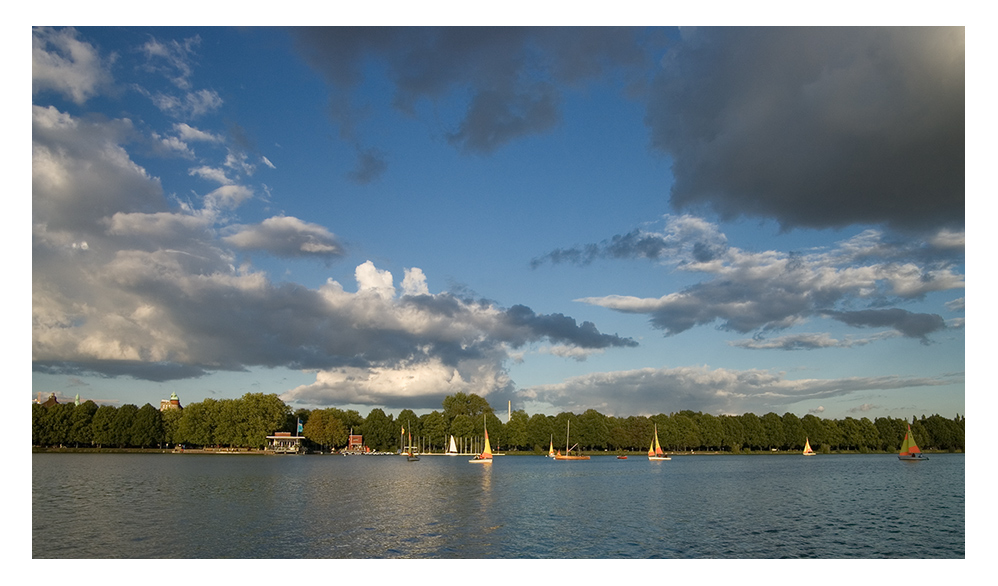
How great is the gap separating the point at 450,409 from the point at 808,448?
103 metres

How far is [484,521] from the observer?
43.7m

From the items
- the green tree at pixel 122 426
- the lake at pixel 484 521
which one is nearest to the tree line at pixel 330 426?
the green tree at pixel 122 426

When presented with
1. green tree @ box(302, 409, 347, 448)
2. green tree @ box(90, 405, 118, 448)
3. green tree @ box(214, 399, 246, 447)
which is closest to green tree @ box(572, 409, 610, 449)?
green tree @ box(302, 409, 347, 448)

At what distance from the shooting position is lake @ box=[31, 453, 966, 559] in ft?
109

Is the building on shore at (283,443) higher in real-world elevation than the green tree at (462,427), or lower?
lower

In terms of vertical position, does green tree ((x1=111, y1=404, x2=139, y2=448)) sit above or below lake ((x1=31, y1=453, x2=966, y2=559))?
below

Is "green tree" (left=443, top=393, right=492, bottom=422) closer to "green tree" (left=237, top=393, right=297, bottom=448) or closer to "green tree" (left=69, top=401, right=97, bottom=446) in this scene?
"green tree" (left=237, top=393, right=297, bottom=448)

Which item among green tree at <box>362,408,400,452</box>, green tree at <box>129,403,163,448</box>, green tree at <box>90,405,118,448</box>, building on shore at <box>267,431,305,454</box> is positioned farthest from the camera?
green tree at <box>362,408,400,452</box>

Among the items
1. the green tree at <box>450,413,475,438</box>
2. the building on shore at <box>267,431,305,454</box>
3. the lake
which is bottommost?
the building on shore at <box>267,431,305,454</box>

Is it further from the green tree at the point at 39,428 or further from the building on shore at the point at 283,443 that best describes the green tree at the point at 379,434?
the green tree at the point at 39,428

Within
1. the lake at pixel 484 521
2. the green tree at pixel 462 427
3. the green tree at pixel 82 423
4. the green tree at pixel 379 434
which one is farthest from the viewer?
the green tree at pixel 379 434

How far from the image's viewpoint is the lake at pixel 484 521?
33.2 meters

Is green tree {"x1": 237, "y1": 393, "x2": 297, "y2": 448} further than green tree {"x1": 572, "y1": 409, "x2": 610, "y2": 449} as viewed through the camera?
No
